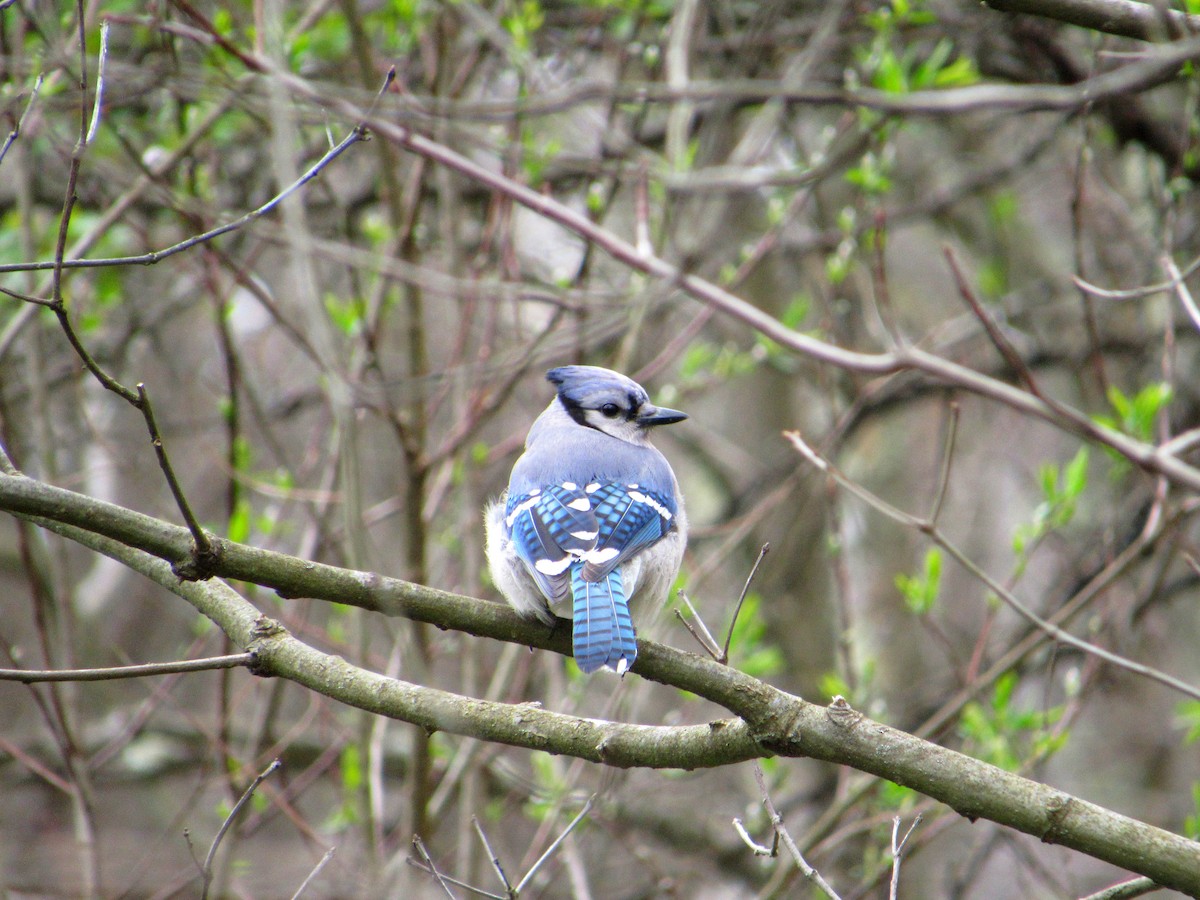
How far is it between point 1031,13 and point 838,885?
3.67 metres

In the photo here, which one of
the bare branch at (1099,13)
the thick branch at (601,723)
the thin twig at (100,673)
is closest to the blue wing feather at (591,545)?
the thick branch at (601,723)

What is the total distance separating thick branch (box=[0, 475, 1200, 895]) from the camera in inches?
60.8

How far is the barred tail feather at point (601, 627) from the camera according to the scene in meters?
2.10

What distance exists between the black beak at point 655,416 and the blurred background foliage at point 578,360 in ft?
0.83

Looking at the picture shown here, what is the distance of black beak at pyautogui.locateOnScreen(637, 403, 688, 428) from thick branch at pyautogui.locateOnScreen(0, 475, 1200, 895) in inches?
50.1

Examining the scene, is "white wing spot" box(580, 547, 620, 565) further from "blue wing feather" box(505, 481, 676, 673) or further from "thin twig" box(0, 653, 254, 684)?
"thin twig" box(0, 653, 254, 684)

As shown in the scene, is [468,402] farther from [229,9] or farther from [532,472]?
[229,9]

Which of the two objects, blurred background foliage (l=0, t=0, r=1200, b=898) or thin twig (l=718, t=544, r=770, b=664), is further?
blurred background foliage (l=0, t=0, r=1200, b=898)

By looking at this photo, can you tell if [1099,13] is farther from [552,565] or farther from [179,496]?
[179,496]

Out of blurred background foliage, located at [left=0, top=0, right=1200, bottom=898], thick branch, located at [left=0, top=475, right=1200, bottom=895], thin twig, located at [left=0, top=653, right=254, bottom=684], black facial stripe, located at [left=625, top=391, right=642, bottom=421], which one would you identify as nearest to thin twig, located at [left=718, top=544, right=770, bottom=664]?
thick branch, located at [left=0, top=475, right=1200, bottom=895]

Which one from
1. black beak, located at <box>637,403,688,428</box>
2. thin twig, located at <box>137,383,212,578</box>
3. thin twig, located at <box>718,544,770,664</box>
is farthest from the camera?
black beak, located at <box>637,403,688,428</box>

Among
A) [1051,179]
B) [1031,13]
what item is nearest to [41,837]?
[1031,13]

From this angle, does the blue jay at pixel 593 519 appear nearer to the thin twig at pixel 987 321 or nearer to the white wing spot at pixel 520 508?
the white wing spot at pixel 520 508

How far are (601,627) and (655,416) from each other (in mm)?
1163
